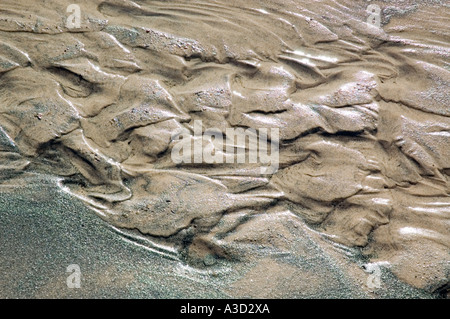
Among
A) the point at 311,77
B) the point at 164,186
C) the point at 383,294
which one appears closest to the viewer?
the point at 383,294

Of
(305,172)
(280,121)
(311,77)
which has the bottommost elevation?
(305,172)

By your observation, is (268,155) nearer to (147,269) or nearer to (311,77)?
(311,77)

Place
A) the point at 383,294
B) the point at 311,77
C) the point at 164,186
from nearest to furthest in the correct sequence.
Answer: the point at 383,294
the point at 164,186
the point at 311,77

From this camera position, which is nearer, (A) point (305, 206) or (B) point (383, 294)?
(B) point (383, 294)

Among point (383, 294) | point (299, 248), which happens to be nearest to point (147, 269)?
point (299, 248)

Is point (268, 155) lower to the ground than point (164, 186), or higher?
higher

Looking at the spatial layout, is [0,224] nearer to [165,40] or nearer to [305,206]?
[165,40]
